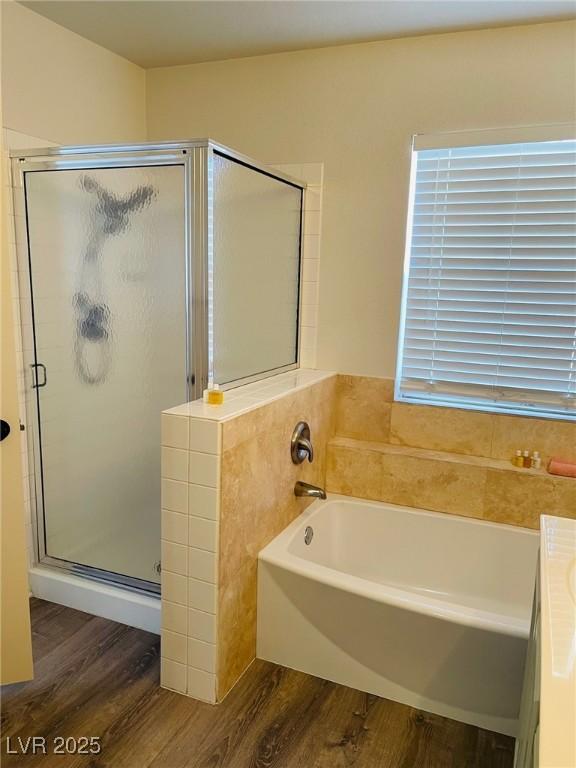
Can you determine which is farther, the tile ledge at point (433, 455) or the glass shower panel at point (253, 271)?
the tile ledge at point (433, 455)

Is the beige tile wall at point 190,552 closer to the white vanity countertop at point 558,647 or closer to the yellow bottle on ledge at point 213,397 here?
the yellow bottle on ledge at point 213,397

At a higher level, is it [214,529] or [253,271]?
[253,271]

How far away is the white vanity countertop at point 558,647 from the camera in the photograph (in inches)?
29.8

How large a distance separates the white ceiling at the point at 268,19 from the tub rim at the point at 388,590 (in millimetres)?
2103

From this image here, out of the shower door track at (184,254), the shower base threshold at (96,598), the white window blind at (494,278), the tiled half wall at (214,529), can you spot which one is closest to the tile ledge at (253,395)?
the tiled half wall at (214,529)

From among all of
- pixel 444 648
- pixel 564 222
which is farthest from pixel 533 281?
pixel 444 648

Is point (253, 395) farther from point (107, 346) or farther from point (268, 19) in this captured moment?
point (268, 19)

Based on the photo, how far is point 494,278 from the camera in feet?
8.18

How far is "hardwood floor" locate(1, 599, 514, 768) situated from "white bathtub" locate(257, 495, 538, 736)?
8 cm

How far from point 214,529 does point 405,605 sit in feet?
2.32

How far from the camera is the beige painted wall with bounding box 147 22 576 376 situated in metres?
2.30

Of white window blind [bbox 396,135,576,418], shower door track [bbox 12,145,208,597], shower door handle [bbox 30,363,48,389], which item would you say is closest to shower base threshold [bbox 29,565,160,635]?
shower door track [bbox 12,145,208,597]

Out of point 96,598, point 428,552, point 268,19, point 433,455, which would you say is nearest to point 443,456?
point 433,455

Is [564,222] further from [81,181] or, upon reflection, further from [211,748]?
[211,748]
